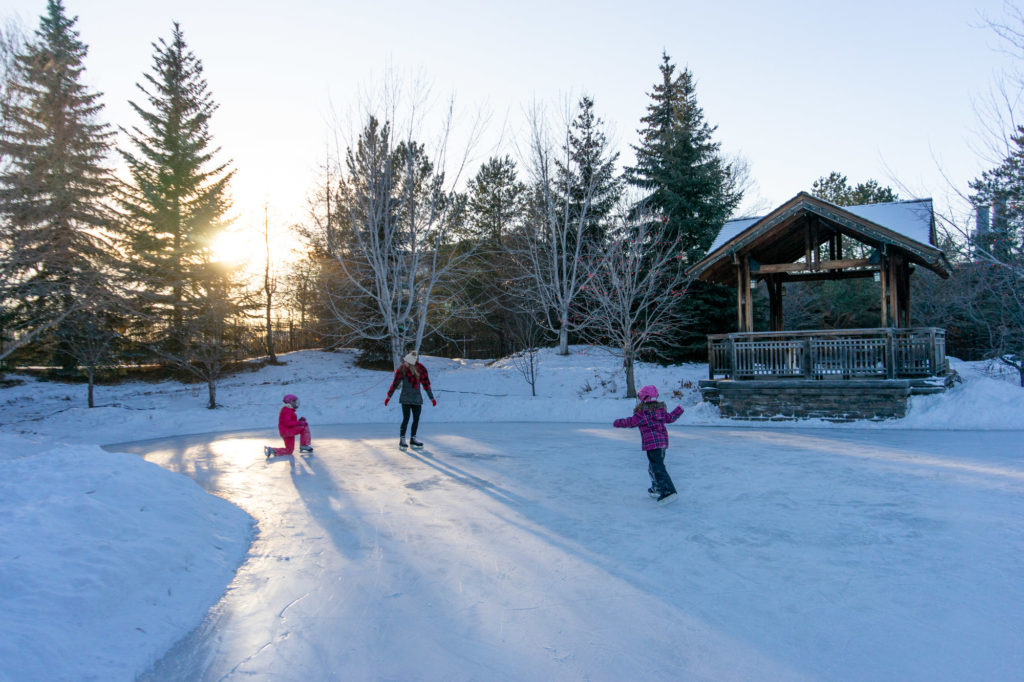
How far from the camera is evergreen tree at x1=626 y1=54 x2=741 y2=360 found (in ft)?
81.7

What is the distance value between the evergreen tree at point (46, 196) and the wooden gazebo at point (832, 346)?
16.5m

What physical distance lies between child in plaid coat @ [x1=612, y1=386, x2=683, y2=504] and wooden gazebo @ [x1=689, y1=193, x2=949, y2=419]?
30.2ft

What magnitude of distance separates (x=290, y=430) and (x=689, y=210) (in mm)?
21230

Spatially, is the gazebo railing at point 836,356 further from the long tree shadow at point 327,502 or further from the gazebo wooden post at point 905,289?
the long tree shadow at point 327,502

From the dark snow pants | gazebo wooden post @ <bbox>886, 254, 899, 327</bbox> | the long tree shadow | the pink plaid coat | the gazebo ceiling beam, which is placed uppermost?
the gazebo ceiling beam

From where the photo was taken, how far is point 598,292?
20.0 meters

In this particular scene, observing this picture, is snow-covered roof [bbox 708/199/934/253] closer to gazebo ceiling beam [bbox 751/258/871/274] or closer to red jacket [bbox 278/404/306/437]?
gazebo ceiling beam [bbox 751/258/871/274]

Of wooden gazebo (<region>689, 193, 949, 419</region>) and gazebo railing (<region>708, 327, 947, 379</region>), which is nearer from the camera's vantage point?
wooden gazebo (<region>689, 193, 949, 419</region>)

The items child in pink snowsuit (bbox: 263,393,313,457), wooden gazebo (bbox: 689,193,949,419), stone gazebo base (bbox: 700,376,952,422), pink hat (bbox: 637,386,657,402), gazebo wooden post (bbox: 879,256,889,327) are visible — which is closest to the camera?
pink hat (bbox: 637,386,657,402)

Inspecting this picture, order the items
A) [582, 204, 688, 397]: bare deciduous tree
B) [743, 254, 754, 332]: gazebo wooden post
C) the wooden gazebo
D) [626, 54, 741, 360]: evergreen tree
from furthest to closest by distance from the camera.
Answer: [626, 54, 741, 360]: evergreen tree < [582, 204, 688, 397]: bare deciduous tree < [743, 254, 754, 332]: gazebo wooden post < the wooden gazebo

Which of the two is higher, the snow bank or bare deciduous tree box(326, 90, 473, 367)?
bare deciduous tree box(326, 90, 473, 367)

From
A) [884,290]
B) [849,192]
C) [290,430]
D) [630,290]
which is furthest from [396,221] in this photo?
[849,192]

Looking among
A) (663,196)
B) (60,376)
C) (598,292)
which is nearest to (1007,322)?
(663,196)

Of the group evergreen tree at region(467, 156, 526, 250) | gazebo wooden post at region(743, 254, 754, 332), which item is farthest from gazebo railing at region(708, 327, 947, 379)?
evergreen tree at region(467, 156, 526, 250)
